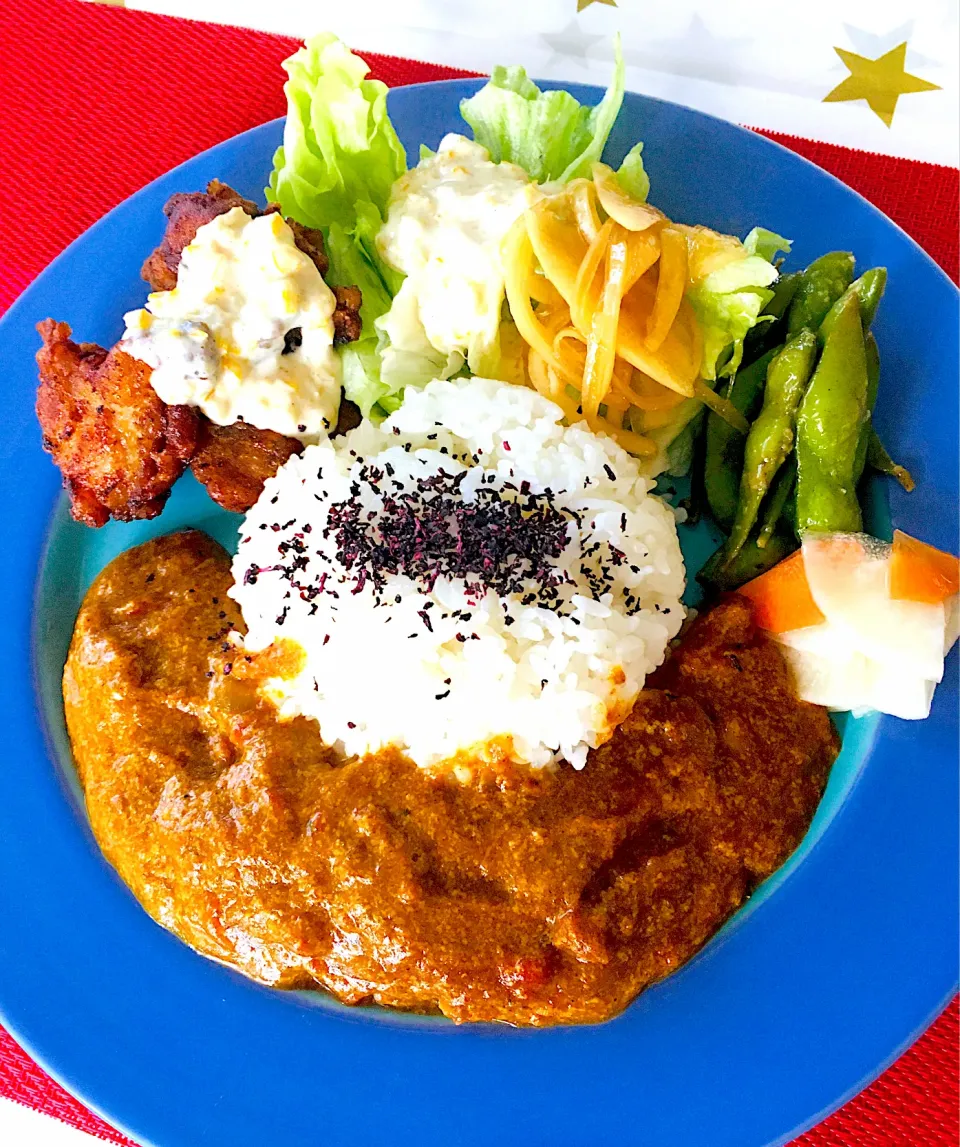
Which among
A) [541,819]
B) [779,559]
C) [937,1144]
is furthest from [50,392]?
[937,1144]

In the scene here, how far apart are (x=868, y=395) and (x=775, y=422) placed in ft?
1.05

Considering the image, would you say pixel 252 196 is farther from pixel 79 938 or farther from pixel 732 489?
pixel 79 938

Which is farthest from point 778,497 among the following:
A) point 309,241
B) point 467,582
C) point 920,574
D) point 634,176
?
point 309,241

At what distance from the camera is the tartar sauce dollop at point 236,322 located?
2.94 metres

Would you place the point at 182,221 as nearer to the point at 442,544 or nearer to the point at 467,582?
the point at 442,544

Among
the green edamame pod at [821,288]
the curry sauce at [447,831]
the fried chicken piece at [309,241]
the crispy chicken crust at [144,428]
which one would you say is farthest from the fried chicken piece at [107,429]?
the green edamame pod at [821,288]

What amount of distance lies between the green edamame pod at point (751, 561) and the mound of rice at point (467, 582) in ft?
0.50

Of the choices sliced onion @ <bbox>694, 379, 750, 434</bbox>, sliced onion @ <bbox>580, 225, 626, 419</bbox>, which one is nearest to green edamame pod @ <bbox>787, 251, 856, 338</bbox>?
sliced onion @ <bbox>694, 379, 750, 434</bbox>

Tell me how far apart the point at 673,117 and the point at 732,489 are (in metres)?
1.42

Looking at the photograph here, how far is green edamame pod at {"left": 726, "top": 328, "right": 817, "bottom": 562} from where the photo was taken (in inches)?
118

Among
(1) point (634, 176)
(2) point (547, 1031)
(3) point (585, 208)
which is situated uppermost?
(1) point (634, 176)

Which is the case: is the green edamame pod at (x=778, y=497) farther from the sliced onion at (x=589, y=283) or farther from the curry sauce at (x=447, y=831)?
the sliced onion at (x=589, y=283)

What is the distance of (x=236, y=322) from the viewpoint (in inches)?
117

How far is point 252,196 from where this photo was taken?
12.0 ft
